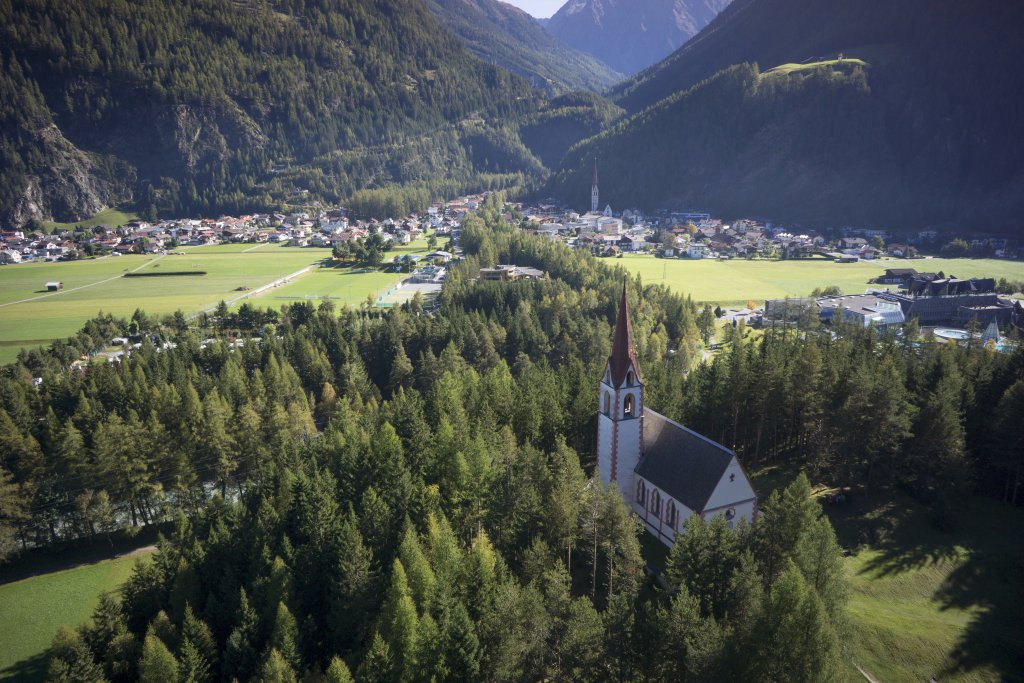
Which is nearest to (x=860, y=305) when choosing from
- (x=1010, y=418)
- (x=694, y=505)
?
(x=1010, y=418)

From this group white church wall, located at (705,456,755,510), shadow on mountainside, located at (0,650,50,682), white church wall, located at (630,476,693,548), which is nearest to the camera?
shadow on mountainside, located at (0,650,50,682)

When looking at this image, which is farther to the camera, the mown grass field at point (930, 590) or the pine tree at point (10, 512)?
the pine tree at point (10, 512)

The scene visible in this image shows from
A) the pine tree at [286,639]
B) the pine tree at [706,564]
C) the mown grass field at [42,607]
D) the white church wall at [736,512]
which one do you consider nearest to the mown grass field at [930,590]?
the pine tree at [706,564]

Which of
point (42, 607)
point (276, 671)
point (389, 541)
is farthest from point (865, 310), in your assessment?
point (42, 607)

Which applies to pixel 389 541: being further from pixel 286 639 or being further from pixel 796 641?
pixel 796 641

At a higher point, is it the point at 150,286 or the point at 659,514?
the point at 150,286

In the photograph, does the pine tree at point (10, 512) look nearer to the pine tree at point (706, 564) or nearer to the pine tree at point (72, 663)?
the pine tree at point (72, 663)

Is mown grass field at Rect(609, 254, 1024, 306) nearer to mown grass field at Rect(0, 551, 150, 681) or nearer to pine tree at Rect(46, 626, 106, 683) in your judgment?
mown grass field at Rect(0, 551, 150, 681)

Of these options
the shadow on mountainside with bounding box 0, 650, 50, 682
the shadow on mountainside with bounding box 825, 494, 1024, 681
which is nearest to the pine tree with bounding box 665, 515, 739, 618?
the shadow on mountainside with bounding box 825, 494, 1024, 681
